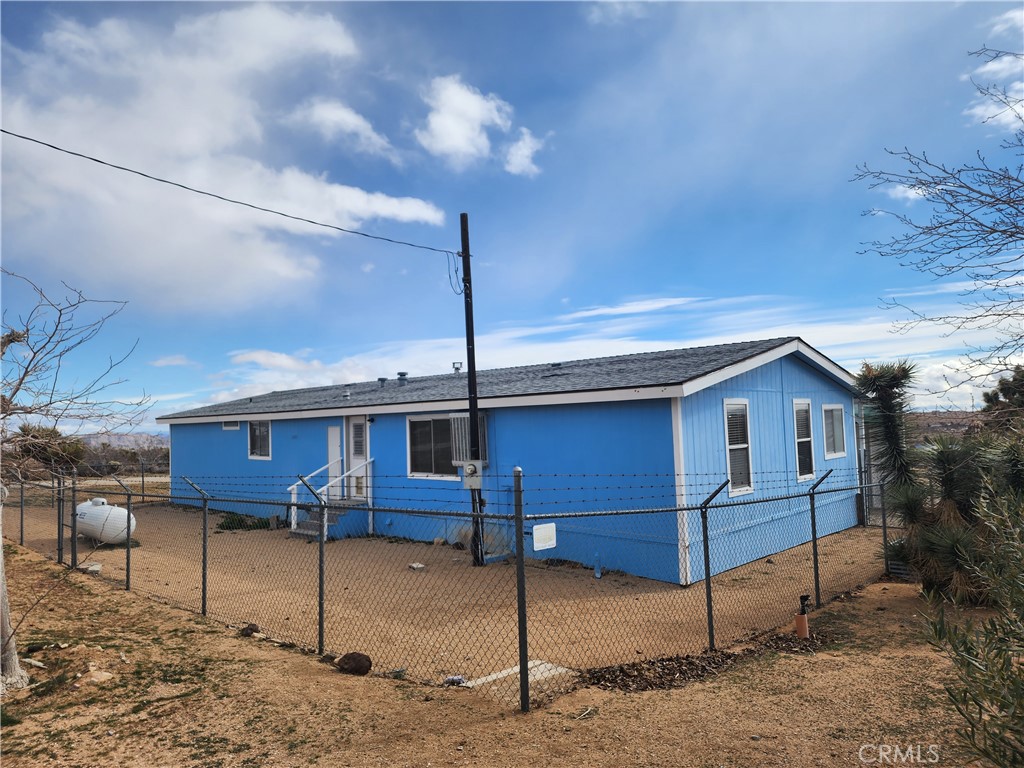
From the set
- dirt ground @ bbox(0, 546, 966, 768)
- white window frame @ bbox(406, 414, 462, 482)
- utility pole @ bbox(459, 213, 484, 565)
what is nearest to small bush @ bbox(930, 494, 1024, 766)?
dirt ground @ bbox(0, 546, 966, 768)

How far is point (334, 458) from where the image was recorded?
15.7 metres

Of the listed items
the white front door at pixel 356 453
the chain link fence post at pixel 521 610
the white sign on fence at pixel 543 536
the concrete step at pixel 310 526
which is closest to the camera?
the chain link fence post at pixel 521 610

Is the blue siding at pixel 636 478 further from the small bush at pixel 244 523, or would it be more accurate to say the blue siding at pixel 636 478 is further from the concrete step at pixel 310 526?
the small bush at pixel 244 523

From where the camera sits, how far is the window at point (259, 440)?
17844 millimetres

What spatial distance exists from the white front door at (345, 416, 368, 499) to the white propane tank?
4.61 metres

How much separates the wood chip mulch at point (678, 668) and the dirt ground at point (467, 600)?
251mm

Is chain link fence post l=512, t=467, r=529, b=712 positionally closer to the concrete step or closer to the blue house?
the blue house

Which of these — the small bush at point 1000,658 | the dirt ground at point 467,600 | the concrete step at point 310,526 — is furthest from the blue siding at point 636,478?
the small bush at point 1000,658

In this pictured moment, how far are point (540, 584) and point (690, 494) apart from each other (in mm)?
2637

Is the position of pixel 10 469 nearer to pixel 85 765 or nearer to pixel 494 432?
pixel 85 765

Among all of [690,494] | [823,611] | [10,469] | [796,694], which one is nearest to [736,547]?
[690,494]

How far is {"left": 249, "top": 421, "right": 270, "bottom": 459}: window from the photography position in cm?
1784

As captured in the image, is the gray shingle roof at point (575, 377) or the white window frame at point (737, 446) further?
the white window frame at point (737, 446)

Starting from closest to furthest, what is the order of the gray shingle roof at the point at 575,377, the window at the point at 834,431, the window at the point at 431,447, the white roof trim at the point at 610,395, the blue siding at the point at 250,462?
1. the white roof trim at the point at 610,395
2. the gray shingle roof at the point at 575,377
3. the window at the point at 431,447
4. the window at the point at 834,431
5. the blue siding at the point at 250,462
